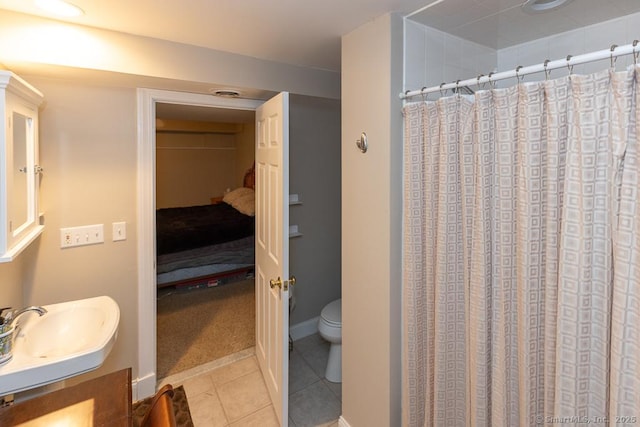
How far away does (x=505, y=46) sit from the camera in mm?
1840

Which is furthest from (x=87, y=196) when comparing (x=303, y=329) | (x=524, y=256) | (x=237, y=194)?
(x=237, y=194)

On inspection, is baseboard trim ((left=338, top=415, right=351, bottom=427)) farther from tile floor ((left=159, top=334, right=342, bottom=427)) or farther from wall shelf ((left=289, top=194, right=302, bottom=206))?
wall shelf ((left=289, top=194, right=302, bottom=206))

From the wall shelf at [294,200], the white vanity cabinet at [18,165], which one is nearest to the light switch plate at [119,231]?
the white vanity cabinet at [18,165]

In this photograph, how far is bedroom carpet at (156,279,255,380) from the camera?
2.65 m

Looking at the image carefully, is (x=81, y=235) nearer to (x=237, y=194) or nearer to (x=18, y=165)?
(x=18, y=165)

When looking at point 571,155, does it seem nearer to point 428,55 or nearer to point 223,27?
point 428,55

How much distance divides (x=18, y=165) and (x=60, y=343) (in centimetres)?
85

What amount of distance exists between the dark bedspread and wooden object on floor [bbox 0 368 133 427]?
273 centimetres

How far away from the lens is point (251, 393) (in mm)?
2252

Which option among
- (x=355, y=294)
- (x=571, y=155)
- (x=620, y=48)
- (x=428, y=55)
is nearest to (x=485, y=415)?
(x=355, y=294)

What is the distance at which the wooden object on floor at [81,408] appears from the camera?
1.03 metres

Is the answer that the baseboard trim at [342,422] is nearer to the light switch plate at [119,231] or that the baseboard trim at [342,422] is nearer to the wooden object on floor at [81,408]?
the wooden object on floor at [81,408]

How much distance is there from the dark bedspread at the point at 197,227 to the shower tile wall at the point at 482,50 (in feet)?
10.3

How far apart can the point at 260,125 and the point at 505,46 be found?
1.50 meters
